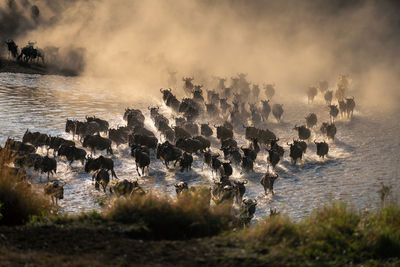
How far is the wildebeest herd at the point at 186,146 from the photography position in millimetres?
16438

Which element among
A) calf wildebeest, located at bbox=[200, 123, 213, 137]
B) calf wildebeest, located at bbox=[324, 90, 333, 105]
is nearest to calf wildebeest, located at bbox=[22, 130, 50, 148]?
calf wildebeest, located at bbox=[200, 123, 213, 137]

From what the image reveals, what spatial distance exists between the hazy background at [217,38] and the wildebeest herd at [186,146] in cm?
951

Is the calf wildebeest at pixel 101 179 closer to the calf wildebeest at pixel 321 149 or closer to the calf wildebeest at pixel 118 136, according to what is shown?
the calf wildebeest at pixel 118 136

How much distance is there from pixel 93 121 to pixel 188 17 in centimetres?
4055

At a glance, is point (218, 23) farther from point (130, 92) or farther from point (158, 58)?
point (130, 92)

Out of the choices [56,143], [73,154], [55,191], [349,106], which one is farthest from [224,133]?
[55,191]

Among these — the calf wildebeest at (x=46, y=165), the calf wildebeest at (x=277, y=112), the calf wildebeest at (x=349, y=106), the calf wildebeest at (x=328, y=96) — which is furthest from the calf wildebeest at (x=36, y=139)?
the calf wildebeest at (x=328, y=96)

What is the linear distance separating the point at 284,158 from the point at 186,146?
141 inches

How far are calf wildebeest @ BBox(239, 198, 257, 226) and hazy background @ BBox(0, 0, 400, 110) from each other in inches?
829

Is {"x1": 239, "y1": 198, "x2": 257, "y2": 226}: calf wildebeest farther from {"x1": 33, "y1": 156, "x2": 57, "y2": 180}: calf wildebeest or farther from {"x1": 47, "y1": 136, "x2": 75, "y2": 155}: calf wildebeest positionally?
{"x1": 47, "y1": 136, "x2": 75, "y2": 155}: calf wildebeest

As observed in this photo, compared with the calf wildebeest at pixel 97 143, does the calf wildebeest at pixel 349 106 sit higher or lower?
higher

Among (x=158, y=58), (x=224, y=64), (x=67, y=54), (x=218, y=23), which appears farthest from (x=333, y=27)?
(x=67, y=54)

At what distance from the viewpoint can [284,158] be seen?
66.3ft

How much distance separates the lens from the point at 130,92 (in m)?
33.8
